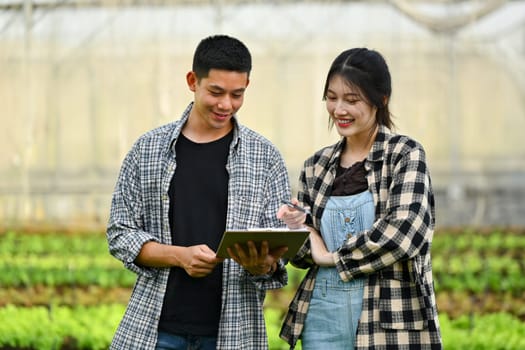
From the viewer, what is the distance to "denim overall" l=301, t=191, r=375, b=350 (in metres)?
2.83

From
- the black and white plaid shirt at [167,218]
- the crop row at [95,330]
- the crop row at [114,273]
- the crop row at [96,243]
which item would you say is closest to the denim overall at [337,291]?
the black and white plaid shirt at [167,218]

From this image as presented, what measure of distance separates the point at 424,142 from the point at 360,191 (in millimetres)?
12346

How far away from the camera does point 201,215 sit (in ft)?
9.17

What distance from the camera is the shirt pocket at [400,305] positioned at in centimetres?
277

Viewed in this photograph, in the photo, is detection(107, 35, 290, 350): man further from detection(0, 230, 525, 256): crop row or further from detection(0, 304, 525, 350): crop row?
detection(0, 230, 525, 256): crop row

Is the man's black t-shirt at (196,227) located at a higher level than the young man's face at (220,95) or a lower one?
lower

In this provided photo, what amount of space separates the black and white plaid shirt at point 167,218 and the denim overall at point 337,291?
0.42 feet

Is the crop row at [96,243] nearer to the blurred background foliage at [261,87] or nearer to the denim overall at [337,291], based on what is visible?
the blurred background foliage at [261,87]

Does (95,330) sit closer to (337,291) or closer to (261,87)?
(337,291)

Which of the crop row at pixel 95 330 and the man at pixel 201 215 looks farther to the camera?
the crop row at pixel 95 330

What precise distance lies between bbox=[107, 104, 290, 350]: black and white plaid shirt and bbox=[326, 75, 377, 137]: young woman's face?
205 millimetres

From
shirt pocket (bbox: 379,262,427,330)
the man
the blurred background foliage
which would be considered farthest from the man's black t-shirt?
the blurred background foliage

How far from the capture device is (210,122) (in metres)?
2.82

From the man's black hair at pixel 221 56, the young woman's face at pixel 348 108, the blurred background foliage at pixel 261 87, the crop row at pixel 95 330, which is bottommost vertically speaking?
the crop row at pixel 95 330
